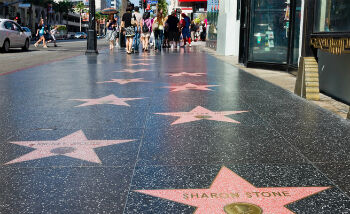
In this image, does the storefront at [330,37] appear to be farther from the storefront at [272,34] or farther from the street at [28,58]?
the street at [28,58]

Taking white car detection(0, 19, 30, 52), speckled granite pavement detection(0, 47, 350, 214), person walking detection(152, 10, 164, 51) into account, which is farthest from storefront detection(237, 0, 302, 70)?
white car detection(0, 19, 30, 52)

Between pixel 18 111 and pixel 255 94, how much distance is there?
12.2ft

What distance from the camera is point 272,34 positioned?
461 inches

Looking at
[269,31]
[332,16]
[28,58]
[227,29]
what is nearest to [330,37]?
[332,16]

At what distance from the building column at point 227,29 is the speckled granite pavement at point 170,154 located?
461 inches

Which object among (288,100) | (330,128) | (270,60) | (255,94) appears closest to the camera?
(330,128)

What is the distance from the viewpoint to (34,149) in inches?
148

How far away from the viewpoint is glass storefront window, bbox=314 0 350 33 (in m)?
6.16

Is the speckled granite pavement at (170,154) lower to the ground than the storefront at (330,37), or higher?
lower

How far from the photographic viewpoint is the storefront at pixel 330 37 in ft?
20.3

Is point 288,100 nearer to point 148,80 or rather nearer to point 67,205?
point 148,80

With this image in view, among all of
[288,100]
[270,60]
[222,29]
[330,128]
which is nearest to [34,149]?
[330,128]

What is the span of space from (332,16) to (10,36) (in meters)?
19.0

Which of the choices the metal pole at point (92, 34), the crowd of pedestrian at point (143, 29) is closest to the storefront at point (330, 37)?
the crowd of pedestrian at point (143, 29)
